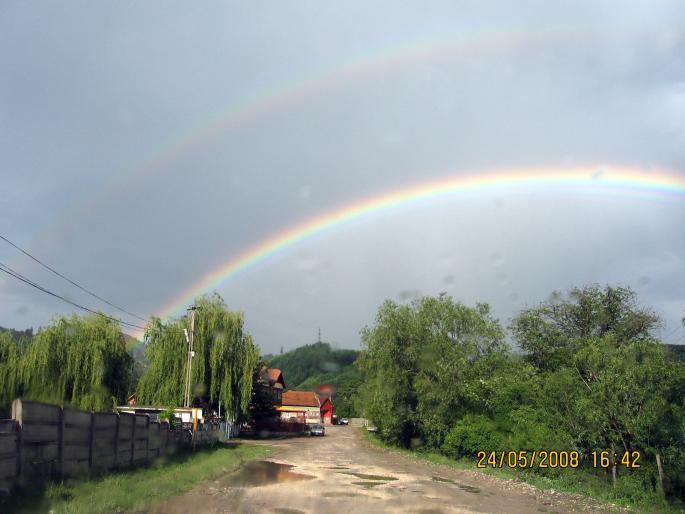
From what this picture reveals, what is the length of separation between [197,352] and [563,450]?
24.9m

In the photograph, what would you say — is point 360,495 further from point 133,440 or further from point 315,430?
point 315,430

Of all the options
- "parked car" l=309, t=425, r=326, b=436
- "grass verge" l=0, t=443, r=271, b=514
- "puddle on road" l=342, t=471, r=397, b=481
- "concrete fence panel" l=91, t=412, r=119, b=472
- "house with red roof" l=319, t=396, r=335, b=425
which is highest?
"concrete fence panel" l=91, t=412, r=119, b=472

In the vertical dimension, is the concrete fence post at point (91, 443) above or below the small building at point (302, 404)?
above

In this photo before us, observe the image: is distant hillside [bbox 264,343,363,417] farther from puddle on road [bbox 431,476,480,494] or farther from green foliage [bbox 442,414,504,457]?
puddle on road [bbox 431,476,480,494]

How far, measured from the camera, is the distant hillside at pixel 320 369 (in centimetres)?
12925

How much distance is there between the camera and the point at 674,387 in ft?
59.6

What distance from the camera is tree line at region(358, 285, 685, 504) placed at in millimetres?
17609

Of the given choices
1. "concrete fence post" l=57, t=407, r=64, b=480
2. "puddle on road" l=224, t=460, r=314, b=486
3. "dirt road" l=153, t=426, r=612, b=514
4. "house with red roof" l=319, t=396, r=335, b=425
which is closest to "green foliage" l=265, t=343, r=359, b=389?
"house with red roof" l=319, t=396, r=335, b=425

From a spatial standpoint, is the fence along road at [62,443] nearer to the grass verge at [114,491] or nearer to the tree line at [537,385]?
the grass verge at [114,491]

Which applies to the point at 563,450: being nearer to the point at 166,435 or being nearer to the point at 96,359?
the point at 166,435

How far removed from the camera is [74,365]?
28.6m
